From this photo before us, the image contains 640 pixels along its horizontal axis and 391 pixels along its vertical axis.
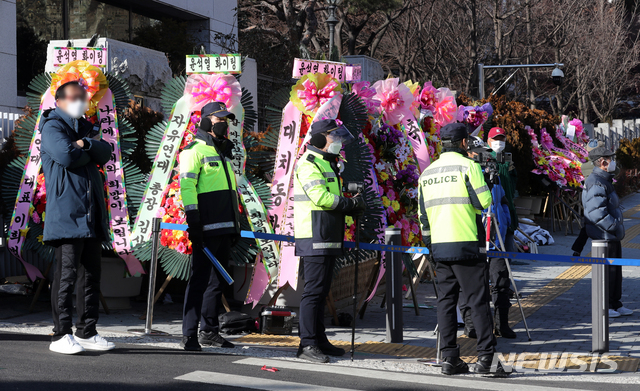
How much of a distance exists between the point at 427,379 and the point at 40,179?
427 centimetres

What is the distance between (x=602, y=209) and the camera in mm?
7918

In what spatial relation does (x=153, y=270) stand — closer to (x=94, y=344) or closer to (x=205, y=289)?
(x=205, y=289)

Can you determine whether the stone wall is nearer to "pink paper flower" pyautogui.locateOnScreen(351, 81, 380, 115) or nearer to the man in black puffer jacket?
"pink paper flower" pyautogui.locateOnScreen(351, 81, 380, 115)

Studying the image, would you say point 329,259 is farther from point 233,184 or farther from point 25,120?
point 25,120

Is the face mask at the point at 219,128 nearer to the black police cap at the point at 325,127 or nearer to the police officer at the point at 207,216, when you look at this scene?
the police officer at the point at 207,216

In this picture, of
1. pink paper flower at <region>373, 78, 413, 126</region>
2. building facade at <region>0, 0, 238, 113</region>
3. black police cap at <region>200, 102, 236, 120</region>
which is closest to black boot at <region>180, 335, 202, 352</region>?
black police cap at <region>200, 102, 236, 120</region>

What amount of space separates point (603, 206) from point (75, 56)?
5.72 metres

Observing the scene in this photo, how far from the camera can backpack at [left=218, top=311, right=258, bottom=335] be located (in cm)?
670

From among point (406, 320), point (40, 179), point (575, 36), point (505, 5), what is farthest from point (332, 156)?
point (575, 36)

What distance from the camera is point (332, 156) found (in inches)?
233

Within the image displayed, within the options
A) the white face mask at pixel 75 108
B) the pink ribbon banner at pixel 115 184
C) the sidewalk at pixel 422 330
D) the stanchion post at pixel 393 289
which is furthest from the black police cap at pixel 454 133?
the pink ribbon banner at pixel 115 184

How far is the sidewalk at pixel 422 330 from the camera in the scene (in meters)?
6.12

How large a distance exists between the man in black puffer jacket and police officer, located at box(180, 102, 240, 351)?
4120 mm

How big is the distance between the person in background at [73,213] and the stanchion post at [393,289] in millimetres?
2346
